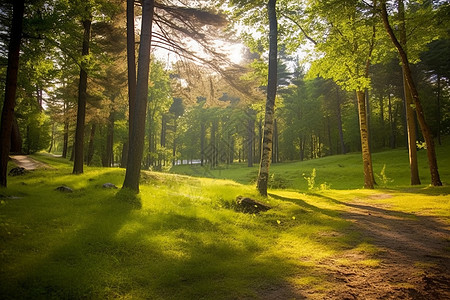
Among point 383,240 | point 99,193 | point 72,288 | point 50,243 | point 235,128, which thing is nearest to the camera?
point 72,288

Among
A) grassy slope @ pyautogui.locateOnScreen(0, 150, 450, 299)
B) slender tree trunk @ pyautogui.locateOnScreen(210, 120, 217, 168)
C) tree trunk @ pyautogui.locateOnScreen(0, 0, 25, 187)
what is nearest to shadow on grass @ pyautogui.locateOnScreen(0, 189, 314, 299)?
grassy slope @ pyautogui.locateOnScreen(0, 150, 450, 299)

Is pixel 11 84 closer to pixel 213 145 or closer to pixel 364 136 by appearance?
pixel 364 136

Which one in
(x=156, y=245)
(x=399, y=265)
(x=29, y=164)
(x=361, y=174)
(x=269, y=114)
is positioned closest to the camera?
(x=399, y=265)

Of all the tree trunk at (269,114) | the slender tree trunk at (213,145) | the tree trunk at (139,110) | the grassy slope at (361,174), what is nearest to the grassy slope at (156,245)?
the tree trunk at (139,110)

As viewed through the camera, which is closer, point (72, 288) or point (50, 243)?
point (72, 288)

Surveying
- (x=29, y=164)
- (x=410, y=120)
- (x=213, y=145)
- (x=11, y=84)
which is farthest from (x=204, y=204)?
(x=213, y=145)

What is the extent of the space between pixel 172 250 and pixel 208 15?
919 cm

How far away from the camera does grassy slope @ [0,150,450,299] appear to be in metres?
3.51

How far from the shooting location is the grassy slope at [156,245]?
3.51m

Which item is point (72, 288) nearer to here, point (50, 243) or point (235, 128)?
point (50, 243)

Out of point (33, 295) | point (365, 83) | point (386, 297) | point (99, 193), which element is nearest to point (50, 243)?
point (33, 295)

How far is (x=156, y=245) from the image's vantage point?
487cm

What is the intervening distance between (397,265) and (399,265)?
3 centimetres

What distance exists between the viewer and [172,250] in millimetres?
4812
